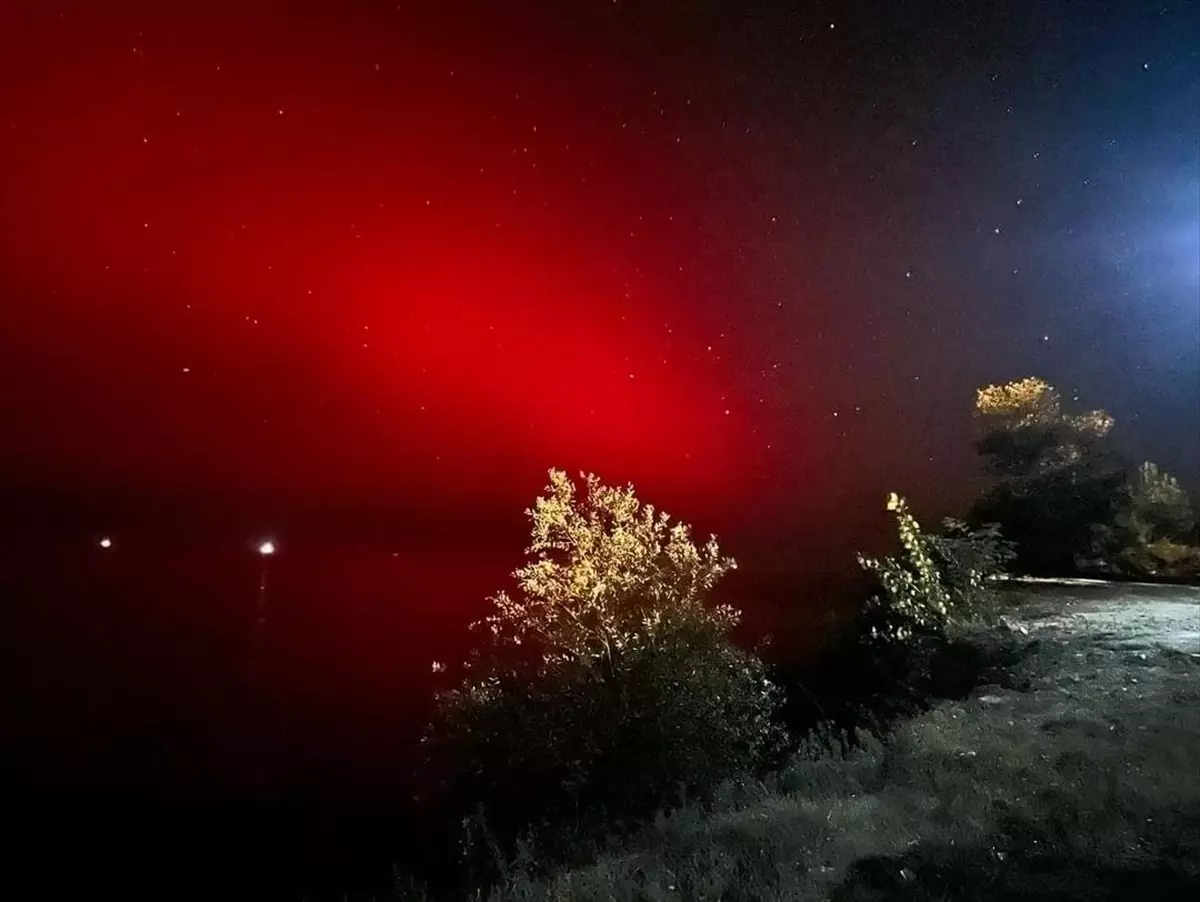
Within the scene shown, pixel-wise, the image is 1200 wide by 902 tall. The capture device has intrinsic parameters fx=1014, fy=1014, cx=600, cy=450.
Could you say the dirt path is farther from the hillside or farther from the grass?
the grass

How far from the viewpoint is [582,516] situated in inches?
518

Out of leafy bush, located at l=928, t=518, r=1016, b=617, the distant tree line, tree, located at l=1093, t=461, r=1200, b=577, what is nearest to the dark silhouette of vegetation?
tree, located at l=1093, t=461, r=1200, b=577

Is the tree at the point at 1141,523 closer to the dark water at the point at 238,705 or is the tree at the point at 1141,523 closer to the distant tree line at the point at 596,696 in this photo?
the dark water at the point at 238,705

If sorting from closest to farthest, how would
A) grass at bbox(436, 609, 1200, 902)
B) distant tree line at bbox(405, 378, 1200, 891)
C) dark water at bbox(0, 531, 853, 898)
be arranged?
1. grass at bbox(436, 609, 1200, 902)
2. distant tree line at bbox(405, 378, 1200, 891)
3. dark water at bbox(0, 531, 853, 898)

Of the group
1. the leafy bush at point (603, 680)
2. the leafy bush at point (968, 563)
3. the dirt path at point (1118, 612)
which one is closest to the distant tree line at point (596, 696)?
the leafy bush at point (603, 680)

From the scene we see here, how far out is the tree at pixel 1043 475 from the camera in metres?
26.4

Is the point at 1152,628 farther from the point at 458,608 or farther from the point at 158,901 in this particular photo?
the point at 458,608

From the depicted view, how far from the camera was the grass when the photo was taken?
22.5 ft

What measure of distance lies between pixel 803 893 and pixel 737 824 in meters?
2.00

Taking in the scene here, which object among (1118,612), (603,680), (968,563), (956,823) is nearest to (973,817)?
(956,823)

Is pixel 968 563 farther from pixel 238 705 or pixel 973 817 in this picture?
pixel 238 705

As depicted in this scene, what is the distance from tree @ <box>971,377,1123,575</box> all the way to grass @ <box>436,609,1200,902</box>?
15.0 m

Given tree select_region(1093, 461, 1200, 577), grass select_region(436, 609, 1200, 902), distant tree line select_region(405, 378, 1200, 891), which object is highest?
tree select_region(1093, 461, 1200, 577)

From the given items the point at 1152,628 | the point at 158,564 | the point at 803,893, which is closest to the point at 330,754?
the point at 1152,628
